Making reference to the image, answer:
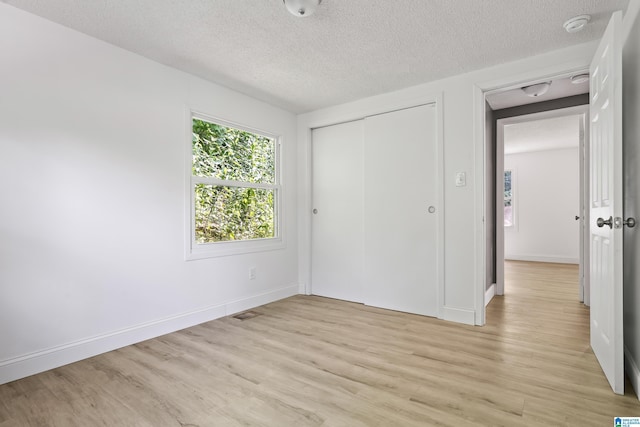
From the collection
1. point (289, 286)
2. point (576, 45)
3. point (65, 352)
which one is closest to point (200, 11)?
point (65, 352)

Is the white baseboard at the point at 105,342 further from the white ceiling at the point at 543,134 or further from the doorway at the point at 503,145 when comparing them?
the white ceiling at the point at 543,134

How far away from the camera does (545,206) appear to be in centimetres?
704

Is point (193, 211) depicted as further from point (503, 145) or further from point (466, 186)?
point (503, 145)

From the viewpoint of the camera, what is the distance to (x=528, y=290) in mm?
4406

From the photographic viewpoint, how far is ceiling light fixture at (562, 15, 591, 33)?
7.22ft

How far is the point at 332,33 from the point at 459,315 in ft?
8.71

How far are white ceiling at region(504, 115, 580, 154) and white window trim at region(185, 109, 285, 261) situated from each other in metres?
3.70

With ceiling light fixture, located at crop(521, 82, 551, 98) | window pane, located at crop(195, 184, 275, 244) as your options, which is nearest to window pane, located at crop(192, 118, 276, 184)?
window pane, located at crop(195, 184, 275, 244)

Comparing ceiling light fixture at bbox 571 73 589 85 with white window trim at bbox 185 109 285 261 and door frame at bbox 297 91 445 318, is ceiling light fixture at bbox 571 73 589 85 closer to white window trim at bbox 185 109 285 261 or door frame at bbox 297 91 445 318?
door frame at bbox 297 91 445 318

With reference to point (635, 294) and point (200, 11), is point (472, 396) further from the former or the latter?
point (200, 11)

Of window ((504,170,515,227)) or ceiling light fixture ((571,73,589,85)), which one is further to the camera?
window ((504,170,515,227))

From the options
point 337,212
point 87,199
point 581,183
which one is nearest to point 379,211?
point 337,212

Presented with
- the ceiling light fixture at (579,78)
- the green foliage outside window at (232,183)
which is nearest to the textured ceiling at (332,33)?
the ceiling light fixture at (579,78)

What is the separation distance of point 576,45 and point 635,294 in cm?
190
